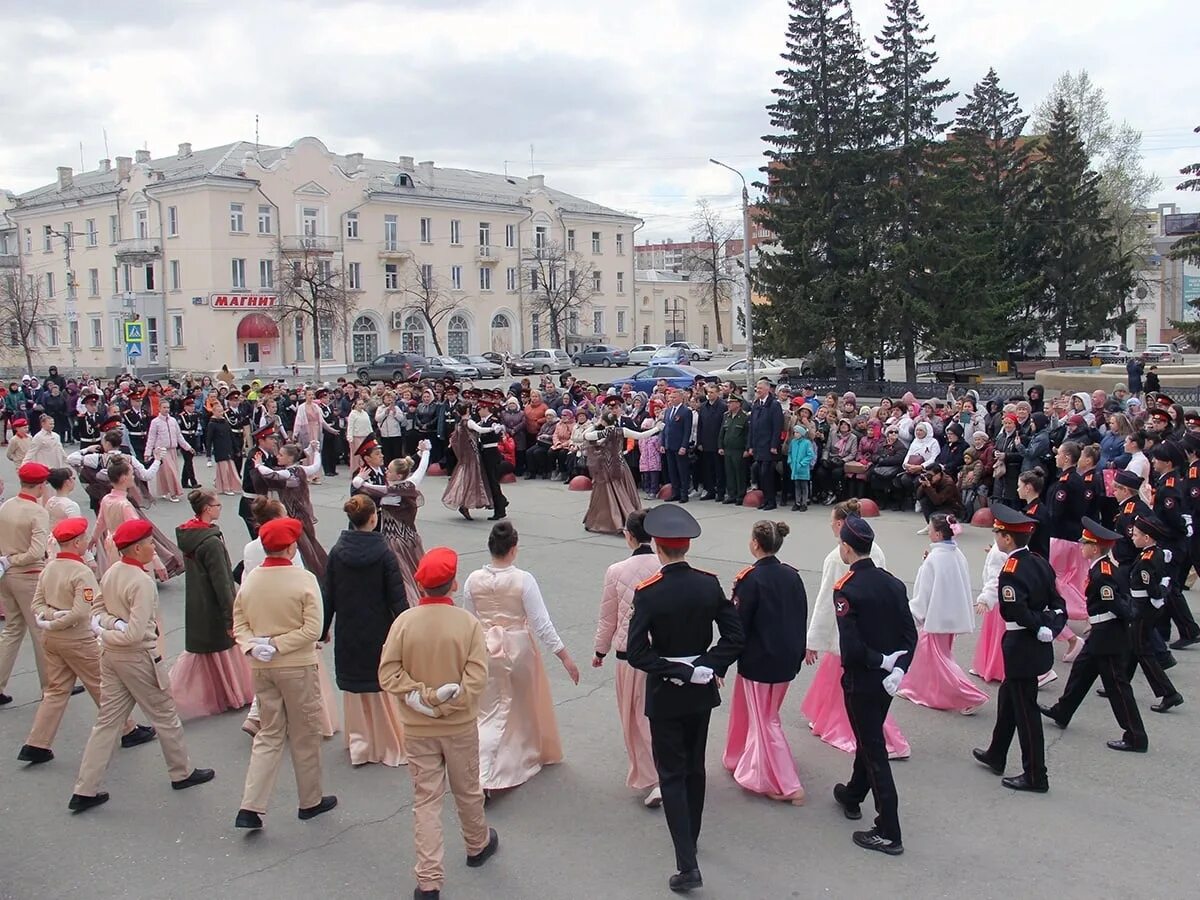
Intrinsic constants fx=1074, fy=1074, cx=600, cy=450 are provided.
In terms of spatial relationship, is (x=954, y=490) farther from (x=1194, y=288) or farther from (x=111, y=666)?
(x=1194, y=288)

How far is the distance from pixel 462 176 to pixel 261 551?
70.4m

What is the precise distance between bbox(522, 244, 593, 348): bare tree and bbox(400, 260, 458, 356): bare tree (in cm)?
664

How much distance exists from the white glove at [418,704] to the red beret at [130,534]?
7.48ft

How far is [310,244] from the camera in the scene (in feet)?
203

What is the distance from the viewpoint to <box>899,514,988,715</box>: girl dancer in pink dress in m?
7.68

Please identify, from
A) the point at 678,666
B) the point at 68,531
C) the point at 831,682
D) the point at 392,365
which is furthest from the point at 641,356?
the point at 678,666

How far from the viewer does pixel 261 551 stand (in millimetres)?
7367

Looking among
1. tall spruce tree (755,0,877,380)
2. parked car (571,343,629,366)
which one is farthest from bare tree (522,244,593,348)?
tall spruce tree (755,0,877,380)

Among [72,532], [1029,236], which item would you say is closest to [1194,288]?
[1029,236]

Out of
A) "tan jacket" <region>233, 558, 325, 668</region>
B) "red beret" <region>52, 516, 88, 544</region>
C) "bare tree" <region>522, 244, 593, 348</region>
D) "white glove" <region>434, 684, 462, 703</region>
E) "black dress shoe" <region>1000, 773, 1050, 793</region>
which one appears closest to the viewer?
"white glove" <region>434, 684, 462, 703</region>

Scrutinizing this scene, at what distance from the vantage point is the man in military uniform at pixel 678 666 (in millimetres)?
5223

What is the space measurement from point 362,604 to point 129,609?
1322 mm

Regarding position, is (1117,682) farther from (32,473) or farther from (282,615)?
(32,473)

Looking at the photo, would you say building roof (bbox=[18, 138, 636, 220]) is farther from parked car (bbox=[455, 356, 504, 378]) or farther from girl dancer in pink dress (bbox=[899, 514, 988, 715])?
girl dancer in pink dress (bbox=[899, 514, 988, 715])
